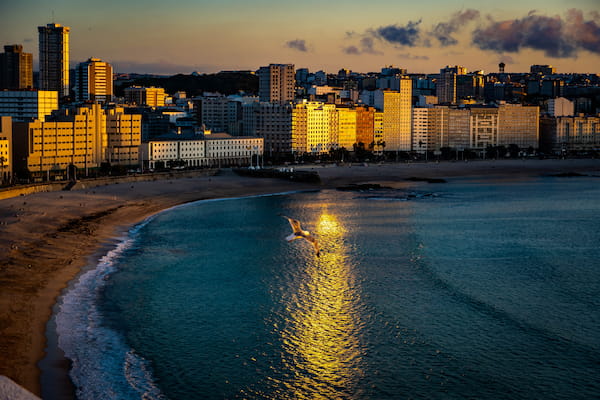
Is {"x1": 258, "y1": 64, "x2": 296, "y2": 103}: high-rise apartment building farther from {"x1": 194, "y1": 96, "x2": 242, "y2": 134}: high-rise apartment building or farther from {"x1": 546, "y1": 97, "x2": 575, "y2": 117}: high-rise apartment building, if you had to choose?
{"x1": 546, "y1": 97, "x2": 575, "y2": 117}: high-rise apartment building

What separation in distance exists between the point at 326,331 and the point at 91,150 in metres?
39.3

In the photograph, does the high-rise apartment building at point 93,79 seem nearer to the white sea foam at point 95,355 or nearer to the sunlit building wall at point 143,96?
the sunlit building wall at point 143,96

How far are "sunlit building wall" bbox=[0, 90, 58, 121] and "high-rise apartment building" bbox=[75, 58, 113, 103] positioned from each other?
51586 mm

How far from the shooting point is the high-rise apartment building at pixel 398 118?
86.1m

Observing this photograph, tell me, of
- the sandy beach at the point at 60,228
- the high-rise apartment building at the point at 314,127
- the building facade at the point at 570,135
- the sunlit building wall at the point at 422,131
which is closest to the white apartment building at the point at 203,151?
the sandy beach at the point at 60,228

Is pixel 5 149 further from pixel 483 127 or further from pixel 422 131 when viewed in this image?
pixel 483 127

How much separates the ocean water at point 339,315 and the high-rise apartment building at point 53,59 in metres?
103

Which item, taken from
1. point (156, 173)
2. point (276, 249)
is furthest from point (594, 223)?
point (156, 173)

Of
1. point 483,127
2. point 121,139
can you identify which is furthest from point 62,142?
point 483,127

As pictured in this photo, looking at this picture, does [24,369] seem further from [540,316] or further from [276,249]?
[276,249]

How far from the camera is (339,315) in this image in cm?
1652

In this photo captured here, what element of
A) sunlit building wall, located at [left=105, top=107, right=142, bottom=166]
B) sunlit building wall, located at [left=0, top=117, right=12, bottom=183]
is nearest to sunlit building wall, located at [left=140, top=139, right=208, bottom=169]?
sunlit building wall, located at [left=105, top=107, right=142, bottom=166]

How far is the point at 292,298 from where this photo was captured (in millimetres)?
17984

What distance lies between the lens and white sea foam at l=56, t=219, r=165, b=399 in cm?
1185
